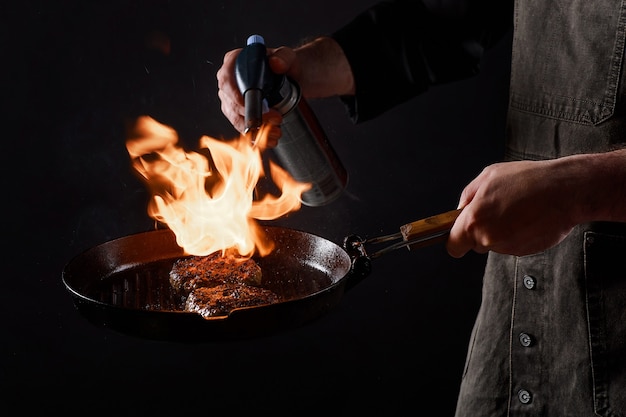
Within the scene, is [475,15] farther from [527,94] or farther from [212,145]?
[212,145]

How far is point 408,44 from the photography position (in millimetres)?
1763

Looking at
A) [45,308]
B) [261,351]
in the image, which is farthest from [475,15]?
[45,308]

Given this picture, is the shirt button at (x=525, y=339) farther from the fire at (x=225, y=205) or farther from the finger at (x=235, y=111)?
the finger at (x=235, y=111)

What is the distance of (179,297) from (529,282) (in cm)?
75

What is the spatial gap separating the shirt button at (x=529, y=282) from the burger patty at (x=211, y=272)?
578 millimetres

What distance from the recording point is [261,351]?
8.32 ft

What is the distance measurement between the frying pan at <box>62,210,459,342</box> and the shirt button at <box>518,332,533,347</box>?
0.37 metres

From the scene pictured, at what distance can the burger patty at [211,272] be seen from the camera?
4.94ft

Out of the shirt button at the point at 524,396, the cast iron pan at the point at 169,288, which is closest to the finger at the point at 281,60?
the cast iron pan at the point at 169,288

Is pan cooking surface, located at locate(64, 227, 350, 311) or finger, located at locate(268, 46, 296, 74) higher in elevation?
finger, located at locate(268, 46, 296, 74)

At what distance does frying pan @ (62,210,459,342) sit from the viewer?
118cm

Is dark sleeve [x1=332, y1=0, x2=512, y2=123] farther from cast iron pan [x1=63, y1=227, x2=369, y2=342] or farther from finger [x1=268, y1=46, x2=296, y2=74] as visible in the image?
cast iron pan [x1=63, y1=227, x2=369, y2=342]

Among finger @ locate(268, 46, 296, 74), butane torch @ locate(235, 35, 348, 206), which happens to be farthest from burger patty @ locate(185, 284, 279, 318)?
finger @ locate(268, 46, 296, 74)

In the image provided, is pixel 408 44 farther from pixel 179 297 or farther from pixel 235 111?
pixel 179 297
